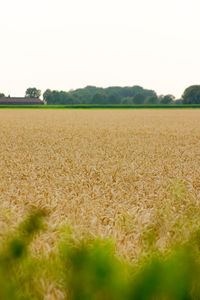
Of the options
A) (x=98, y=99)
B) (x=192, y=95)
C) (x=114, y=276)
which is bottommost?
(x=98, y=99)

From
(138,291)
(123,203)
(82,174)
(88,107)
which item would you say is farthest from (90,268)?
(88,107)

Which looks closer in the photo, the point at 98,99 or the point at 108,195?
the point at 108,195

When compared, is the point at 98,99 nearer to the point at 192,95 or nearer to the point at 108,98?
the point at 108,98

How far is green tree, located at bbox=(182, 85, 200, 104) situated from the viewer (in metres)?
106

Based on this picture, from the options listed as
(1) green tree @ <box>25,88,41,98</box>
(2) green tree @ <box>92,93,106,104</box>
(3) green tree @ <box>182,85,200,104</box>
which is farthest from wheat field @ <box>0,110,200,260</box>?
(1) green tree @ <box>25,88,41,98</box>

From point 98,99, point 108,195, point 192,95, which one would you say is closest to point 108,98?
point 98,99

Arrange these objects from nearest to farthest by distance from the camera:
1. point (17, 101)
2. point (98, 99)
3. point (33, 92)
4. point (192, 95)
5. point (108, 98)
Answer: point (192, 95) < point (98, 99) < point (17, 101) < point (108, 98) < point (33, 92)

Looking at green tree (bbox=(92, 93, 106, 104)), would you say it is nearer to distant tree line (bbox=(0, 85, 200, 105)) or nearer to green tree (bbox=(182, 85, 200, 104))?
distant tree line (bbox=(0, 85, 200, 105))

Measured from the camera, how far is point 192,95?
108 m

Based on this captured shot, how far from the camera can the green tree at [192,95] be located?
106419 mm

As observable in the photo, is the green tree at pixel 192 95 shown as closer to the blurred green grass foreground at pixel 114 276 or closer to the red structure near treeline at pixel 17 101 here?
the red structure near treeline at pixel 17 101

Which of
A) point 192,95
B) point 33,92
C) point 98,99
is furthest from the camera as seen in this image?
point 33,92

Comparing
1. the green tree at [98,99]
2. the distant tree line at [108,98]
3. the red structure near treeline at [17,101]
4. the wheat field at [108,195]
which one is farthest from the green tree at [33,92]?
the wheat field at [108,195]

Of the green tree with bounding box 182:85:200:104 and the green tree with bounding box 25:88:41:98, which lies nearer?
the green tree with bounding box 182:85:200:104
